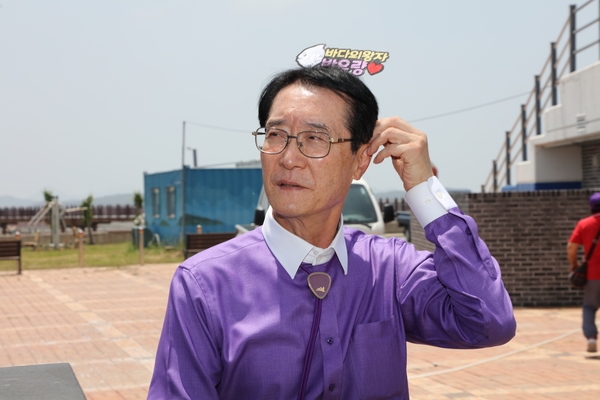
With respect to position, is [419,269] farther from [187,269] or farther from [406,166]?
[187,269]

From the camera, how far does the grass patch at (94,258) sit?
23916mm

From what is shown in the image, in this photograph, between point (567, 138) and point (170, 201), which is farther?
point (170, 201)

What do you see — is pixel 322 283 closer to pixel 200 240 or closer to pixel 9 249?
pixel 9 249

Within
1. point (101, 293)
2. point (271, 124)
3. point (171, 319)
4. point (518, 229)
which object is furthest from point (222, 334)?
point (101, 293)

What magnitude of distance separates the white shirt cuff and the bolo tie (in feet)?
1.14

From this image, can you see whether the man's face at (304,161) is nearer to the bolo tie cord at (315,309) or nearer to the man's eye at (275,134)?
the man's eye at (275,134)

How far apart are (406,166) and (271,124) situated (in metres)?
0.41

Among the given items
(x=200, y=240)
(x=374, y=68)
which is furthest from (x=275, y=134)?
(x=200, y=240)

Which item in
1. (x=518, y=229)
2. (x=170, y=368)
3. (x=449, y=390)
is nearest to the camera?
(x=170, y=368)

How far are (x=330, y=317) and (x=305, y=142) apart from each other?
1.54 ft

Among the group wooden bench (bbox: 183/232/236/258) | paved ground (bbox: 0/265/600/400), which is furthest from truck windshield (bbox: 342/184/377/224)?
wooden bench (bbox: 183/232/236/258)

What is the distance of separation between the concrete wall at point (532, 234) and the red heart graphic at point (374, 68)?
11.0 m

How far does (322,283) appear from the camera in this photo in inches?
92.4

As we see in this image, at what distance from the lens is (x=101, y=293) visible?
1644cm
